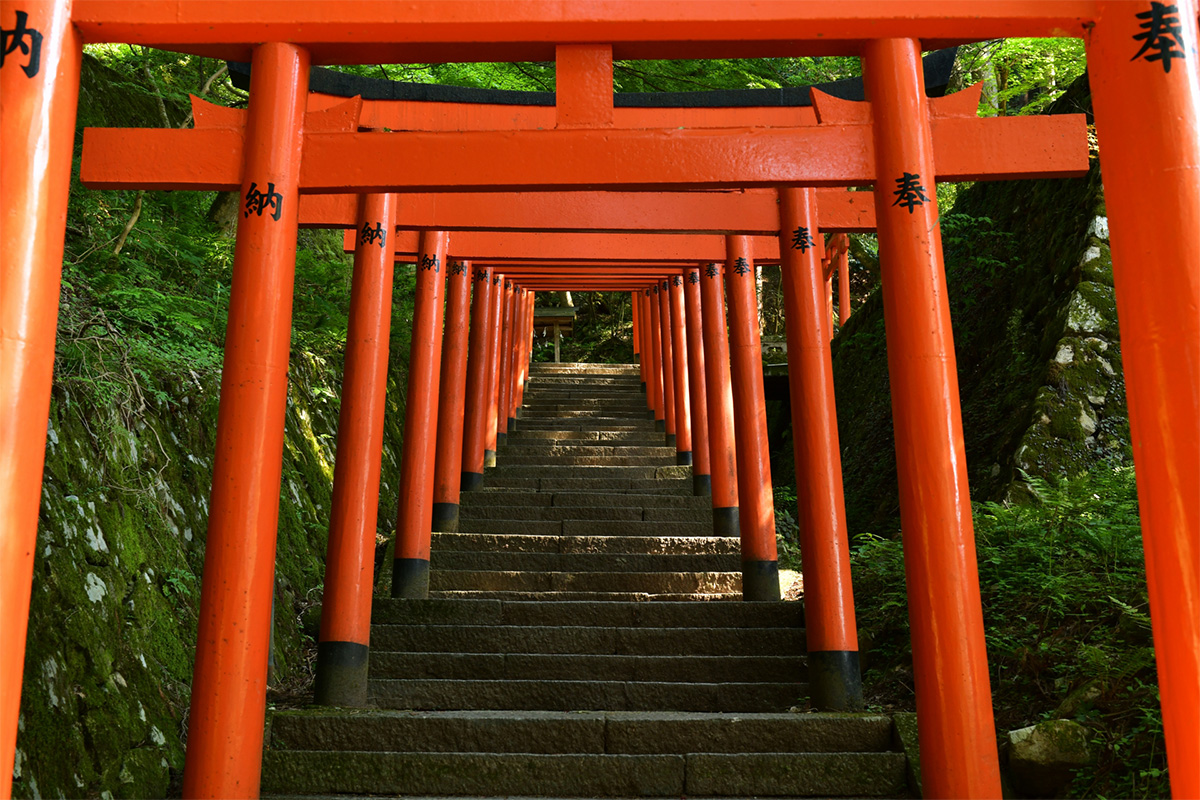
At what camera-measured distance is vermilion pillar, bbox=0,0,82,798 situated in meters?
3.36

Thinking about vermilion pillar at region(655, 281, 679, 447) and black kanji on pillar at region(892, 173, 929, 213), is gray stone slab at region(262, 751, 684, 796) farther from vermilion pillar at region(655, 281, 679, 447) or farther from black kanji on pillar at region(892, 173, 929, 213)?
vermilion pillar at region(655, 281, 679, 447)

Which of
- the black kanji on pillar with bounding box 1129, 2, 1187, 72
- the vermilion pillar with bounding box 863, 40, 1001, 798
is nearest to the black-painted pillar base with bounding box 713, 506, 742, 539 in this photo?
the vermilion pillar with bounding box 863, 40, 1001, 798

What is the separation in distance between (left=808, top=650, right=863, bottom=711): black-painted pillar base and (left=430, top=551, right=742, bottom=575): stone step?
2415mm

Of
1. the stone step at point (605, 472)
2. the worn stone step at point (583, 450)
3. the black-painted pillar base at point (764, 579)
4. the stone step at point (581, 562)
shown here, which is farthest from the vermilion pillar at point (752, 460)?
the worn stone step at point (583, 450)

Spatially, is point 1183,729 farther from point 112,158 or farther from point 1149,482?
point 112,158

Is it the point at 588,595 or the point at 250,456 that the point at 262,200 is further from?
the point at 588,595

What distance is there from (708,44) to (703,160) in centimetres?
54

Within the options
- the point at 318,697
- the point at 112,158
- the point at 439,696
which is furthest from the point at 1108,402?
the point at 112,158

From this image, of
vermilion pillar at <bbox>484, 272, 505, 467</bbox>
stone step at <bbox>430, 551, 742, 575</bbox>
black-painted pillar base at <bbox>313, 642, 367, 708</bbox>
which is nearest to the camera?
black-painted pillar base at <bbox>313, 642, 367, 708</bbox>

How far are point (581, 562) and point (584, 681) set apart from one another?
2227 mm

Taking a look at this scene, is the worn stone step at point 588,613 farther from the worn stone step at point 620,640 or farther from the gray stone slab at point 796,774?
the gray stone slab at point 796,774

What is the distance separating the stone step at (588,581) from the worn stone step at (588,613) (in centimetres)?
82

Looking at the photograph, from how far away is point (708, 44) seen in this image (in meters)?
4.52

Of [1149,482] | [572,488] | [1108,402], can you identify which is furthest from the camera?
[572,488]
